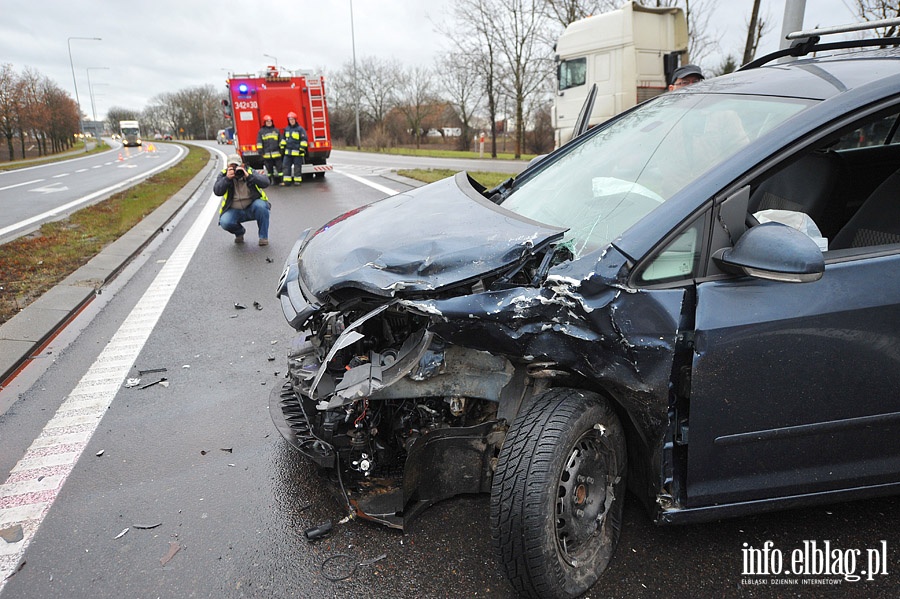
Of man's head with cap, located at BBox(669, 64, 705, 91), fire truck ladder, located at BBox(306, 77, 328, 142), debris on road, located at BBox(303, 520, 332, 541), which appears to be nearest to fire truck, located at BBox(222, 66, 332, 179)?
fire truck ladder, located at BBox(306, 77, 328, 142)

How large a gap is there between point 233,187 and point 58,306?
10.5 feet

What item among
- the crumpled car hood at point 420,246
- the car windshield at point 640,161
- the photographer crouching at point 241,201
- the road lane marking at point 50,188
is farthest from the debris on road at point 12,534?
the road lane marking at point 50,188

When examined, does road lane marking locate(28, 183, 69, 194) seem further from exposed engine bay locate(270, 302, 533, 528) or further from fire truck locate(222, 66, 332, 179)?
exposed engine bay locate(270, 302, 533, 528)

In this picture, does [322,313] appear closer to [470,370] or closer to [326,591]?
[470,370]

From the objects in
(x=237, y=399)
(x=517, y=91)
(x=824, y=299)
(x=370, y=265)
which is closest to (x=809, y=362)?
(x=824, y=299)

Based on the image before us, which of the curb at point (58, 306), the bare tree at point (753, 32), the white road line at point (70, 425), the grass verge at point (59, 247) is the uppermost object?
the bare tree at point (753, 32)

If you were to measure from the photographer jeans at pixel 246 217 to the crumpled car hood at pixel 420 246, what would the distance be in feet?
18.4

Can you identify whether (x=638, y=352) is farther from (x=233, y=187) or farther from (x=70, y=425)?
(x=233, y=187)

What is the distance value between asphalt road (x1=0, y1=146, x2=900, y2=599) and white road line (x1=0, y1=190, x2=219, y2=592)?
0.03 metres

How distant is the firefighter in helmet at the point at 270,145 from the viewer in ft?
50.8

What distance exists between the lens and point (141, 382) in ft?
12.7

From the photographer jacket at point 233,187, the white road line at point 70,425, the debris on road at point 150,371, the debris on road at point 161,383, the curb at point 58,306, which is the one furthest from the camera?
the photographer jacket at point 233,187

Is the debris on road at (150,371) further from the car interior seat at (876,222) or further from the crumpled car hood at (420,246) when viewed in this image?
the car interior seat at (876,222)

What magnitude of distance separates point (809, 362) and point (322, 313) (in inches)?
68.7
